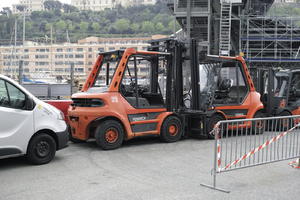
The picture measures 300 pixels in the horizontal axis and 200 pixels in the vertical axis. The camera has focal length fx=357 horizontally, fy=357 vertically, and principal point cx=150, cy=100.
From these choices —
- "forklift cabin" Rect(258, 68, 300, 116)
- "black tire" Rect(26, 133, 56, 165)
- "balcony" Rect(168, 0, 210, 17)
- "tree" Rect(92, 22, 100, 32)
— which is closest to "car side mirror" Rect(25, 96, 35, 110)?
"black tire" Rect(26, 133, 56, 165)

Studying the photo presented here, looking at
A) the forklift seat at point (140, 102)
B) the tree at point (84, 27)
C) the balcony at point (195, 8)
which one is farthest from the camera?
the tree at point (84, 27)

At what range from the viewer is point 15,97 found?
720cm

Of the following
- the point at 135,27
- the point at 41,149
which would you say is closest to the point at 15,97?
the point at 41,149

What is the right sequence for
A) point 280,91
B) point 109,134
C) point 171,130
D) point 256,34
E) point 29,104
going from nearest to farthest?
point 29,104 < point 109,134 < point 171,130 < point 280,91 < point 256,34

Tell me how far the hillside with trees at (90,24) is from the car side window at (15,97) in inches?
3884

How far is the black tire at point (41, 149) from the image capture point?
740cm

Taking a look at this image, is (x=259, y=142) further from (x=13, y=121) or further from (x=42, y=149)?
(x=13, y=121)

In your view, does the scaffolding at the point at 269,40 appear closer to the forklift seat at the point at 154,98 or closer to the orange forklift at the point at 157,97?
the orange forklift at the point at 157,97

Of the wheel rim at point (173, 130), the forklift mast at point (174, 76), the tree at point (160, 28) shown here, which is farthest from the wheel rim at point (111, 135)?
the tree at point (160, 28)

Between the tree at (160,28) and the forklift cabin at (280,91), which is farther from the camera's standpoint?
the tree at (160,28)

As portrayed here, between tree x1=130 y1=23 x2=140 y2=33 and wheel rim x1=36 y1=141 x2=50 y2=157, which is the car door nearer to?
wheel rim x1=36 y1=141 x2=50 y2=157

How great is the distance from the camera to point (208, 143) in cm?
1041

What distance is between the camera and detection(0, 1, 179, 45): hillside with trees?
387 feet

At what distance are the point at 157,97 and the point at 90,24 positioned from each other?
144m
